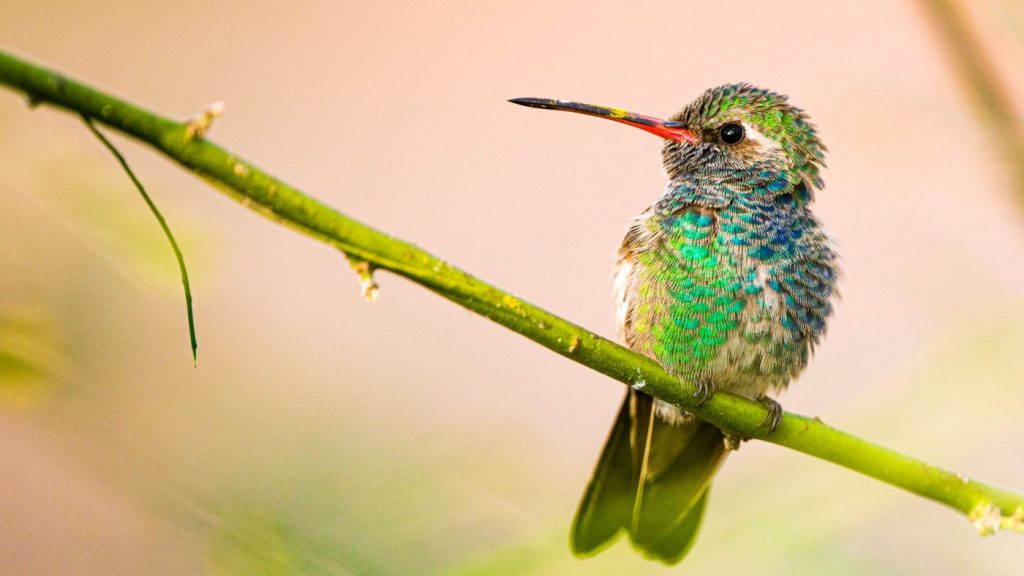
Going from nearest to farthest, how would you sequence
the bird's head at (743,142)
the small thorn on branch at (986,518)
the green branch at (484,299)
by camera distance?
the green branch at (484,299)
the small thorn on branch at (986,518)
the bird's head at (743,142)

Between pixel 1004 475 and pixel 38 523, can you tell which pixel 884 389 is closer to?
pixel 1004 475

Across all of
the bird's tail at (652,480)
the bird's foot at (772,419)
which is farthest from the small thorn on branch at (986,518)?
the bird's tail at (652,480)

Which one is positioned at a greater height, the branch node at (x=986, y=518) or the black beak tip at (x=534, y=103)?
the black beak tip at (x=534, y=103)

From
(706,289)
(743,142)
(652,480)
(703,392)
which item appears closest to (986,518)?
(703,392)

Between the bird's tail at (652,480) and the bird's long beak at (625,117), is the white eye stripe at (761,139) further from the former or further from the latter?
the bird's tail at (652,480)

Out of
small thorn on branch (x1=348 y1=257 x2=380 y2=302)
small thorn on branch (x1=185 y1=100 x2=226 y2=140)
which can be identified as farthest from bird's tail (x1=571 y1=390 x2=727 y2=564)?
small thorn on branch (x1=185 y1=100 x2=226 y2=140)

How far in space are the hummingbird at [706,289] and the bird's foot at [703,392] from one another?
0.11 feet

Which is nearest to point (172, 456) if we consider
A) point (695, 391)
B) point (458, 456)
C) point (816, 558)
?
point (458, 456)

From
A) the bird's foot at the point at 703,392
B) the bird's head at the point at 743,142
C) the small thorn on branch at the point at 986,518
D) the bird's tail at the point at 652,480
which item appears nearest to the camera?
the small thorn on branch at the point at 986,518

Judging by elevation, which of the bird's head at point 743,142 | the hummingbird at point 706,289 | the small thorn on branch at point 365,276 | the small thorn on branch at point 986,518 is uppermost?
the bird's head at point 743,142

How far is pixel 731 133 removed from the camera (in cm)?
258

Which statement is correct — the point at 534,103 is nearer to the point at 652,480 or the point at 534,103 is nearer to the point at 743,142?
the point at 743,142

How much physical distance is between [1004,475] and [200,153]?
218 centimetres

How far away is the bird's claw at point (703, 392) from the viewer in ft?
5.73
